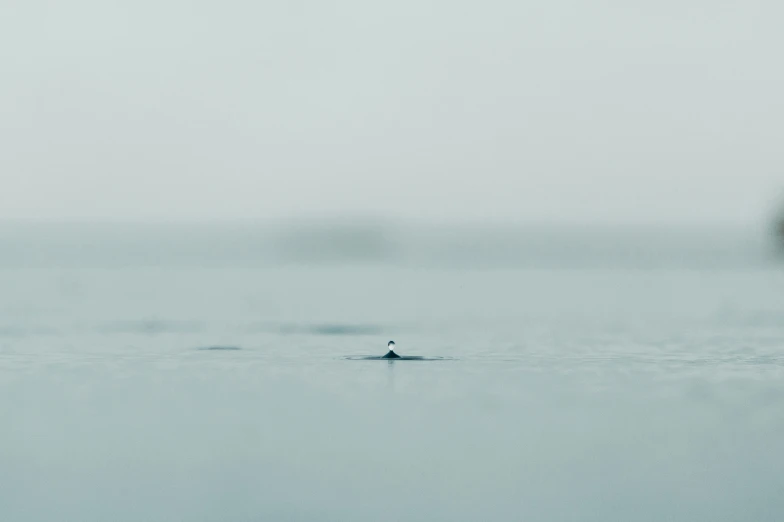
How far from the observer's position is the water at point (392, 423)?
730 inches

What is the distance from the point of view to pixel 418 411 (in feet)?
A: 87.6

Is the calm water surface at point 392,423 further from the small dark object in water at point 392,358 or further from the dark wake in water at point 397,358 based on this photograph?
the small dark object in water at point 392,358

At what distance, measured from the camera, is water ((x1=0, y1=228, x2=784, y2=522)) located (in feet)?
60.8

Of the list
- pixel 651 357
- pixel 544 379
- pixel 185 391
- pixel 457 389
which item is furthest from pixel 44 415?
pixel 651 357

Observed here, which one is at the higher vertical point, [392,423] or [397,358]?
[397,358]

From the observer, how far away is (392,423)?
25.1 meters

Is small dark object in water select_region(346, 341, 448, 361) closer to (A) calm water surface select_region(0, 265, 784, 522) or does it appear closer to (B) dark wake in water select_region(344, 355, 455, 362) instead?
(B) dark wake in water select_region(344, 355, 455, 362)

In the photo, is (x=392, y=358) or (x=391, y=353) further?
(x=392, y=358)

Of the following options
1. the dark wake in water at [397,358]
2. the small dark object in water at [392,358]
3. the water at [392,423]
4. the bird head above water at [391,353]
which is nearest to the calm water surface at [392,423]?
the water at [392,423]

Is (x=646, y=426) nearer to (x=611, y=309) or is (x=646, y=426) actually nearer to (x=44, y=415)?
(x=44, y=415)

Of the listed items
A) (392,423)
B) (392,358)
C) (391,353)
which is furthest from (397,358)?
(392,423)

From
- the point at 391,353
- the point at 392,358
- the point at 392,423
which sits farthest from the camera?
the point at 392,358

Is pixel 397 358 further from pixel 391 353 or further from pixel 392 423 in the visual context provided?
pixel 392 423

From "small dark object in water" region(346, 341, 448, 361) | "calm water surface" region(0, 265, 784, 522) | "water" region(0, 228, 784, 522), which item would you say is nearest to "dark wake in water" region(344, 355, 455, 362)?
"small dark object in water" region(346, 341, 448, 361)
